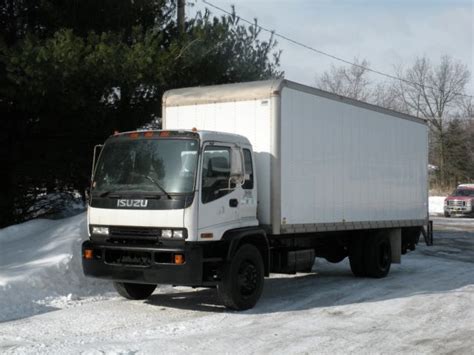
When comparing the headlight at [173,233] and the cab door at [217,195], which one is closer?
the headlight at [173,233]

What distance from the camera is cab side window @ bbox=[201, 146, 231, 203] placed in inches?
342

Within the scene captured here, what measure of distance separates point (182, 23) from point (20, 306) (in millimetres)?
8256

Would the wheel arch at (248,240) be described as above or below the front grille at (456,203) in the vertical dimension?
below

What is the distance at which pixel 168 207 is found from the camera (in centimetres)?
850

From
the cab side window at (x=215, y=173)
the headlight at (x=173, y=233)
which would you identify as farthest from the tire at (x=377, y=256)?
the headlight at (x=173, y=233)

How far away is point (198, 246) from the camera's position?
8.52 meters

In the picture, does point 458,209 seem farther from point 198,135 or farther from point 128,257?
point 128,257

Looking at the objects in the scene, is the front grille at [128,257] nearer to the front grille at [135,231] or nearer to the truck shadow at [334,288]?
the front grille at [135,231]

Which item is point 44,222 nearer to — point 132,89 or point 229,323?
point 132,89

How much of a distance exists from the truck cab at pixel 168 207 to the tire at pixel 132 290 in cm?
122

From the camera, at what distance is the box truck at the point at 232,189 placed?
8.59 meters

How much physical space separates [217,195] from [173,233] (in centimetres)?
83

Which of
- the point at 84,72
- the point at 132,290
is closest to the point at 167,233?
the point at 132,290

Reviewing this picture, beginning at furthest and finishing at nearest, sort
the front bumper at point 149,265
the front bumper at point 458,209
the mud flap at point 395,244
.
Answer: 1. the front bumper at point 458,209
2. the mud flap at point 395,244
3. the front bumper at point 149,265
